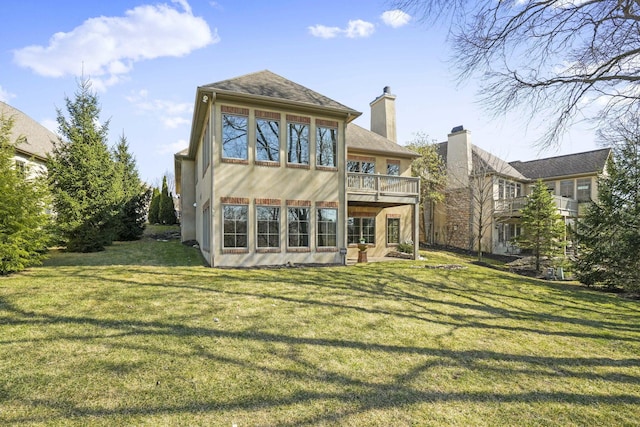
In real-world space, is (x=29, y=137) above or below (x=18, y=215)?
above

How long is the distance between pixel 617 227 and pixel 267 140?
553 inches

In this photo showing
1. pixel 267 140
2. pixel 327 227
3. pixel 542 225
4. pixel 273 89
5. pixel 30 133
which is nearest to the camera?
pixel 267 140

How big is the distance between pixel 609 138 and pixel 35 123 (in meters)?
32.7

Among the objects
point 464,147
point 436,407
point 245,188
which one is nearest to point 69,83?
point 245,188

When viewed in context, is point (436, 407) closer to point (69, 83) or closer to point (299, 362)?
point (299, 362)

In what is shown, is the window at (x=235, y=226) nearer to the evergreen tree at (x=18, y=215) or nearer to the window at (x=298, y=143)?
the window at (x=298, y=143)

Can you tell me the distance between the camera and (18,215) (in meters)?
8.45

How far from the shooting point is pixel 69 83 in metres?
13.1

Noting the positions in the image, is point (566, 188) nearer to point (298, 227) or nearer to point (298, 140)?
point (298, 140)

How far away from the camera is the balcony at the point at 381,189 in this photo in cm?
1429

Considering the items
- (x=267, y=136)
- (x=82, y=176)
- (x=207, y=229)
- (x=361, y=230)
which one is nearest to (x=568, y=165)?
(x=361, y=230)

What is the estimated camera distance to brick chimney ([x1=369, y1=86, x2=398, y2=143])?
21.1 m

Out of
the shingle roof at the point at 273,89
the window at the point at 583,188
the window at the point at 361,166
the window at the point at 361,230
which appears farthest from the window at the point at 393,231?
the window at the point at 583,188

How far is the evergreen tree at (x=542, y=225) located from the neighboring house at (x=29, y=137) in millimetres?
25650
